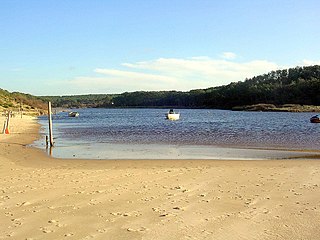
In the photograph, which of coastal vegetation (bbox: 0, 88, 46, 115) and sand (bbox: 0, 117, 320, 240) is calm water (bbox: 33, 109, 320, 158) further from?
coastal vegetation (bbox: 0, 88, 46, 115)

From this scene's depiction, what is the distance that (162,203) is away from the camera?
27.9ft

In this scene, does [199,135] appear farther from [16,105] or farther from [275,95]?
[275,95]

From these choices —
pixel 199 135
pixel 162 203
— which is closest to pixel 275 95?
pixel 199 135

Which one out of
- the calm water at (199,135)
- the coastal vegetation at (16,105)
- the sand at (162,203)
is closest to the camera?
the sand at (162,203)

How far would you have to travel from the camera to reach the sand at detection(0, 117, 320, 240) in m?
6.59

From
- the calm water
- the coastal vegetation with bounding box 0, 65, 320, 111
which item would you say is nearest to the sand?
the calm water

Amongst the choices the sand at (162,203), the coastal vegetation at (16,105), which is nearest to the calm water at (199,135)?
the sand at (162,203)

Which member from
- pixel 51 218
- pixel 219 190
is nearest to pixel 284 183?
pixel 219 190

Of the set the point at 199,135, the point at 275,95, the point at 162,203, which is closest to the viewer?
the point at 162,203

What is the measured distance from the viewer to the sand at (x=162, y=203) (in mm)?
6594

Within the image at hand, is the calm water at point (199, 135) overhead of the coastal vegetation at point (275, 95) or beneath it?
beneath

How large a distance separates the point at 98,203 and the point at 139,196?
1.12 metres

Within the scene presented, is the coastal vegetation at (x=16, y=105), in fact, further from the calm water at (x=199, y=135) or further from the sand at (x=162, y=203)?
the sand at (x=162, y=203)

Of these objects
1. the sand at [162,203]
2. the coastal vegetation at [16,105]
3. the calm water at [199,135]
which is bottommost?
the calm water at [199,135]
